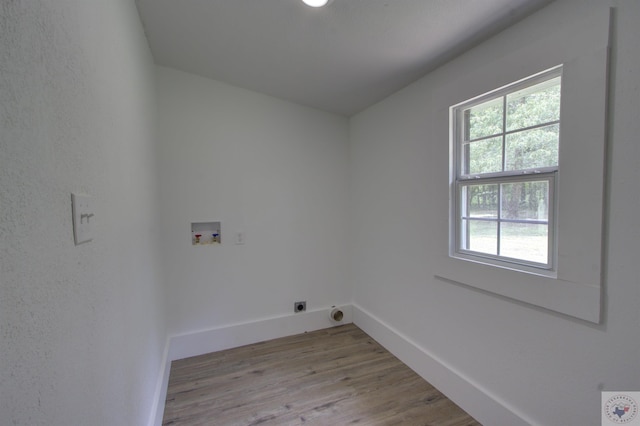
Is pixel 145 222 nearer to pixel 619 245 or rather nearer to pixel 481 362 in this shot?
pixel 481 362

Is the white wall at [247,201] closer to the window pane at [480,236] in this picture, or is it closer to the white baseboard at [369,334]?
the white baseboard at [369,334]

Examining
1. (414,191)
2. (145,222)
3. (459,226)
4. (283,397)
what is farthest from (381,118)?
(283,397)

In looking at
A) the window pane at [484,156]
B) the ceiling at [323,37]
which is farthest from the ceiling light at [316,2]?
the window pane at [484,156]

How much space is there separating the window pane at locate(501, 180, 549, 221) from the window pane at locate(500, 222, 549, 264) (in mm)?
51

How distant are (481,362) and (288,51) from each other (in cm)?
233

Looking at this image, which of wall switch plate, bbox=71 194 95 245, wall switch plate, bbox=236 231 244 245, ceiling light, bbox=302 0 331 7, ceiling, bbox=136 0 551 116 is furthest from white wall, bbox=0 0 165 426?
wall switch plate, bbox=236 231 244 245

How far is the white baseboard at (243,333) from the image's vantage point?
243cm

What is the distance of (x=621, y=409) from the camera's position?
3.78ft

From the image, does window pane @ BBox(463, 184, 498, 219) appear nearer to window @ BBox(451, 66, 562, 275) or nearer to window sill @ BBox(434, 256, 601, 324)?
window @ BBox(451, 66, 562, 275)

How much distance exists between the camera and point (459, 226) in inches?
73.7

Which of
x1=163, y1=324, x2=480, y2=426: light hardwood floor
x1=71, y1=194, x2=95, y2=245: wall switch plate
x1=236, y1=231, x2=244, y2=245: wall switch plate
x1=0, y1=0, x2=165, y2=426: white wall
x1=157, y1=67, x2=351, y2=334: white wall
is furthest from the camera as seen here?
x1=236, y1=231, x2=244, y2=245: wall switch plate

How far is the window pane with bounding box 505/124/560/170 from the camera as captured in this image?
1.39 meters

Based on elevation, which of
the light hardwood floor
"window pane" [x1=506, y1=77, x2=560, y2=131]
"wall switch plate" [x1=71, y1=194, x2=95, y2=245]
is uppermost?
"window pane" [x1=506, y1=77, x2=560, y2=131]

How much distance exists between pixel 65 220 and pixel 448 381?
2.23m
